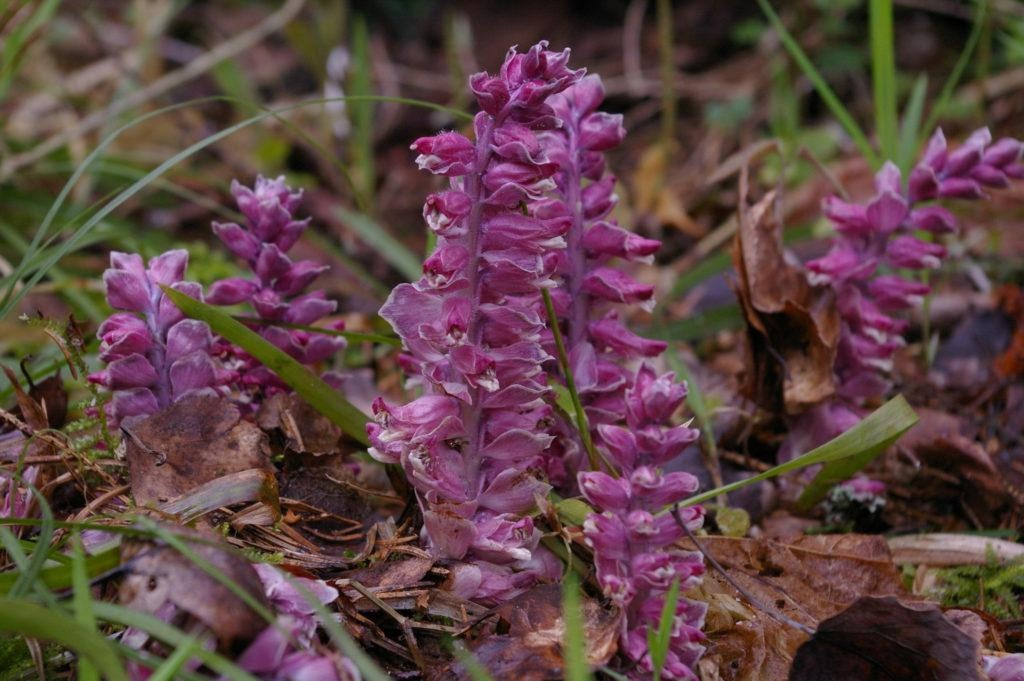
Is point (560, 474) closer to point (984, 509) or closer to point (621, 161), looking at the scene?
point (984, 509)

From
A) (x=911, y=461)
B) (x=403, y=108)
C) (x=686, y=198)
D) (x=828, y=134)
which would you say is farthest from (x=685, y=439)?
(x=403, y=108)

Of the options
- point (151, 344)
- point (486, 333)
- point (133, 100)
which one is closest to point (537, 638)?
point (486, 333)

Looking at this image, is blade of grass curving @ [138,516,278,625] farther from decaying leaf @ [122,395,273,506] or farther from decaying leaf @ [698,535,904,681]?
decaying leaf @ [698,535,904,681]

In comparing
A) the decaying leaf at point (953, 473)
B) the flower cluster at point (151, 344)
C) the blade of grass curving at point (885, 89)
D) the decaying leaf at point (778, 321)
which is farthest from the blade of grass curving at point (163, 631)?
the blade of grass curving at point (885, 89)

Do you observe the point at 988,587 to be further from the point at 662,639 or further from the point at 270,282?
the point at 270,282

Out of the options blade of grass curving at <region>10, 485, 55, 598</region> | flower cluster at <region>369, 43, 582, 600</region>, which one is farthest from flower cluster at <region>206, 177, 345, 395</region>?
blade of grass curving at <region>10, 485, 55, 598</region>
